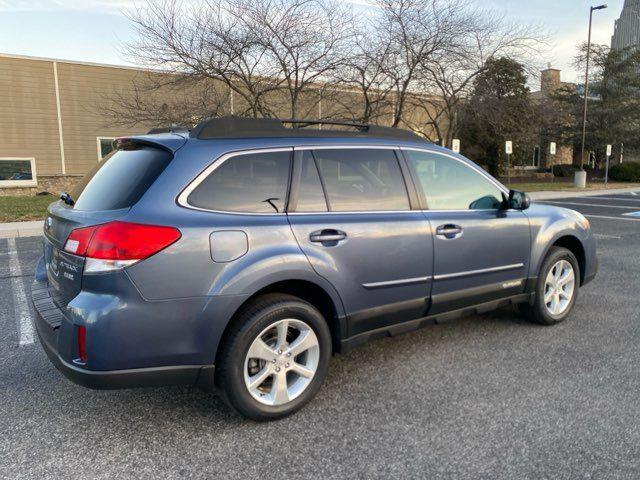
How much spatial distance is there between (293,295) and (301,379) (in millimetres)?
507

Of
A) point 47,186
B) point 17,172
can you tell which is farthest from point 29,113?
point 47,186

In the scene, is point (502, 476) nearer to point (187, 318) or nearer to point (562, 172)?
point (187, 318)

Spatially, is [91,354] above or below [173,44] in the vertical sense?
below

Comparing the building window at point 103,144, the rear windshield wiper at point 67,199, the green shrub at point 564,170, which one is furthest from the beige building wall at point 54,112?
the green shrub at point 564,170

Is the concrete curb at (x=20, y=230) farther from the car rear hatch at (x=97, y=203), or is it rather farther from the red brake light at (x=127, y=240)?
the red brake light at (x=127, y=240)

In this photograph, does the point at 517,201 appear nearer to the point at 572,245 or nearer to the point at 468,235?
the point at 468,235

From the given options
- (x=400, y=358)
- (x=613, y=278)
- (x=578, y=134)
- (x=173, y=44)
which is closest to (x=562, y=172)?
(x=578, y=134)

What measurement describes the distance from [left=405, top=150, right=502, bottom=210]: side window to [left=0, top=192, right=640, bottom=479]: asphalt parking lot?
1150 millimetres

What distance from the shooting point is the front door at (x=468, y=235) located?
150 inches

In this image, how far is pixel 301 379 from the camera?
3.16 metres

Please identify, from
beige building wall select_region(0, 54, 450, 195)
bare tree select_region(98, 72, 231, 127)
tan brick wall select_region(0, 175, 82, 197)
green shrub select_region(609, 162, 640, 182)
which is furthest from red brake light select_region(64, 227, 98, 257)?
green shrub select_region(609, 162, 640, 182)

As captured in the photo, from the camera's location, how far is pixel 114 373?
263cm

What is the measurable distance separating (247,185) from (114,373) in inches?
48.4

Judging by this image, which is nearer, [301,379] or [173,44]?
[301,379]
